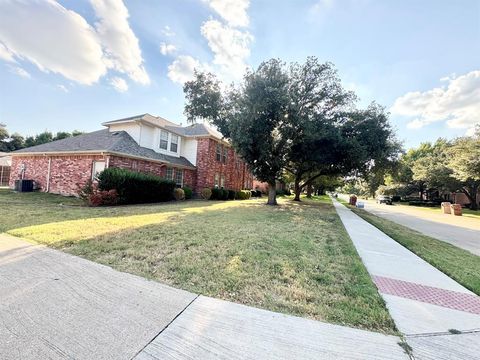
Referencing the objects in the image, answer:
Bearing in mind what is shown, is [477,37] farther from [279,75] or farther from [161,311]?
[161,311]

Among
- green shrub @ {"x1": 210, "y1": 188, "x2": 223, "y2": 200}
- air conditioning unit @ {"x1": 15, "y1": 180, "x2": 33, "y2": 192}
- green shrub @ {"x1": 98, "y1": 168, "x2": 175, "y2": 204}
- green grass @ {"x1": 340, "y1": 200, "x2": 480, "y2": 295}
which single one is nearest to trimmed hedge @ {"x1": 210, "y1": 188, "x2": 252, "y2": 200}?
green shrub @ {"x1": 210, "y1": 188, "x2": 223, "y2": 200}

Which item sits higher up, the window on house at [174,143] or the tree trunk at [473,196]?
the window on house at [174,143]

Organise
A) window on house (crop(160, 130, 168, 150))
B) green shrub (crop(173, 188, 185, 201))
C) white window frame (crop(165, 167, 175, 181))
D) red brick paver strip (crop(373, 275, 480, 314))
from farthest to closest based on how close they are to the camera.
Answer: window on house (crop(160, 130, 168, 150)), white window frame (crop(165, 167, 175, 181)), green shrub (crop(173, 188, 185, 201)), red brick paver strip (crop(373, 275, 480, 314))

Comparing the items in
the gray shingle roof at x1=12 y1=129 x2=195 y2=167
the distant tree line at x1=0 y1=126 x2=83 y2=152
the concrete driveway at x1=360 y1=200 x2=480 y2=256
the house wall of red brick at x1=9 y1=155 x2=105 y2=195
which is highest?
the distant tree line at x1=0 y1=126 x2=83 y2=152

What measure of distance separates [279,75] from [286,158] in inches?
222

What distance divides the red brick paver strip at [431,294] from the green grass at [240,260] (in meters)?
0.28

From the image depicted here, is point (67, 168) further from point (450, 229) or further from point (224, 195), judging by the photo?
point (450, 229)

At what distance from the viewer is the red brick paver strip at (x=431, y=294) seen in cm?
316

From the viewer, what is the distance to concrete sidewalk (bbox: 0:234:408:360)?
1.99 meters

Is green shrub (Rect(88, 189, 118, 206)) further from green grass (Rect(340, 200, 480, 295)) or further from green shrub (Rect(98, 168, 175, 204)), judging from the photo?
green grass (Rect(340, 200, 480, 295))

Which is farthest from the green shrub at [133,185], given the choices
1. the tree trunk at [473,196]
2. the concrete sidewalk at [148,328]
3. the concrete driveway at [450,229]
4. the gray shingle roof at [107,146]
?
the tree trunk at [473,196]

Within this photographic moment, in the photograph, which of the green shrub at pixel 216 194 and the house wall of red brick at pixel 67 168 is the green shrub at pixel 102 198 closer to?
the house wall of red brick at pixel 67 168

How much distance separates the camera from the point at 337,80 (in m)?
16.5

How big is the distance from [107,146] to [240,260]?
13455 mm
